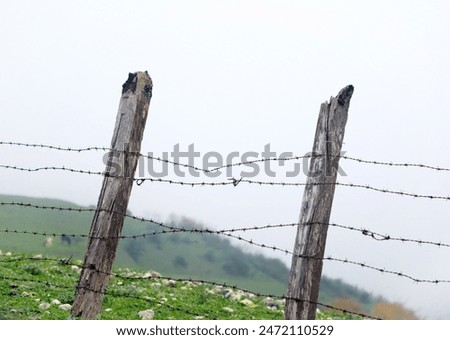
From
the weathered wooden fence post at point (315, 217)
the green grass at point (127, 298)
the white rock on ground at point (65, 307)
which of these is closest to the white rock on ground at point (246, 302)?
the green grass at point (127, 298)

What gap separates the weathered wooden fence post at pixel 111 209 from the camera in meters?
8.25

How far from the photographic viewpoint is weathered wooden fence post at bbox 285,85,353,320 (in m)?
7.23

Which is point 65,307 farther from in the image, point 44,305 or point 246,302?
point 246,302

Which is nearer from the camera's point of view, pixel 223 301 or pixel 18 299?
pixel 18 299

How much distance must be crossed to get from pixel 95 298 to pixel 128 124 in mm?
2077

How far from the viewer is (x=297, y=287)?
7246 millimetres

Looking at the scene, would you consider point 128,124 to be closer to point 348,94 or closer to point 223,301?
point 348,94

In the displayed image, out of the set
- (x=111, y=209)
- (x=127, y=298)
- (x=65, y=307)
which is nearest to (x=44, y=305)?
(x=65, y=307)

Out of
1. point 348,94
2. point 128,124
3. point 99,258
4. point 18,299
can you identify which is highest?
point 348,94

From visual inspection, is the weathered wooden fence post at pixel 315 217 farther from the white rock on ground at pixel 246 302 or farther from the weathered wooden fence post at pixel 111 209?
the white rock on ground at pixel 246 302

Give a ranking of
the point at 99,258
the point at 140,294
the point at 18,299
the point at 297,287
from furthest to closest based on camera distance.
Answer: the point at 140,294 → the point at 18,299 → the point at 99,258 → the point at 297,287

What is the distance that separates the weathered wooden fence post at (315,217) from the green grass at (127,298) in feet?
11.8

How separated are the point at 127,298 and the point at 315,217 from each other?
7437 millimetres
